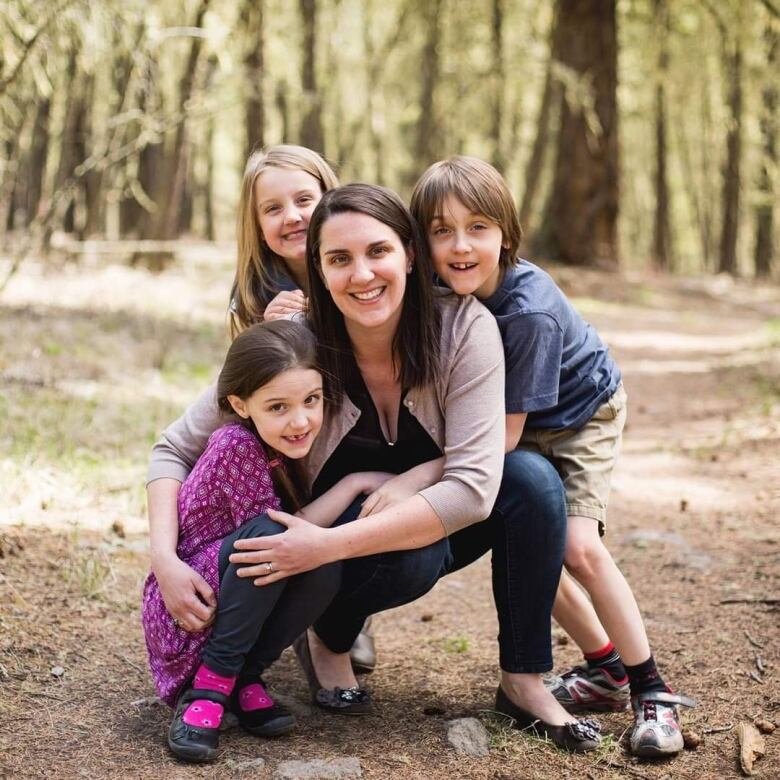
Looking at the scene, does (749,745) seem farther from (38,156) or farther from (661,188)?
(661,188)

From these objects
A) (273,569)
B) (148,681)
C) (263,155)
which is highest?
(263,155)

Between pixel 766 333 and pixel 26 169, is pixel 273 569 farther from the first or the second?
pixel 26 169

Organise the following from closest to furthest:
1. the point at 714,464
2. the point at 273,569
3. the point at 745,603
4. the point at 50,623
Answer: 1. the point at 273,569
2. the point at 50,623
3. the point at 745,603
4. the point at 714,464

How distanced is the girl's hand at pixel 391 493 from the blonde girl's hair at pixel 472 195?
2.29 feet

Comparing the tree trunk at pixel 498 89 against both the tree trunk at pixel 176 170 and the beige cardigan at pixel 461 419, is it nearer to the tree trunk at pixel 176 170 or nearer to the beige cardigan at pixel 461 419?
the tree trunk at pixel 176 170

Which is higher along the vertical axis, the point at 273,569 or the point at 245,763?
the point at 273,569

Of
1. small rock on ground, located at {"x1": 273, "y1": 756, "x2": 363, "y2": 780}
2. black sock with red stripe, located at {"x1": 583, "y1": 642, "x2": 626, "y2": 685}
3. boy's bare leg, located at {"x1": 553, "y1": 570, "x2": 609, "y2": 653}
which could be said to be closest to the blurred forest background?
boy's bare leg, located at {"x1": 553, "y1": 570, "x2": 609, "y2": 653}

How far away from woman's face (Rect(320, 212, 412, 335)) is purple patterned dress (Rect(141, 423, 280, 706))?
464 millimetres

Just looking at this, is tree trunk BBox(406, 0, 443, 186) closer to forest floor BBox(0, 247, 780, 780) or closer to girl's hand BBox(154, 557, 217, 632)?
forest floor BBox(0, 247, 780, 780)

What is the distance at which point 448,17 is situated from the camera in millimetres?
16219

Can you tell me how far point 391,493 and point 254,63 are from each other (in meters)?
10.3

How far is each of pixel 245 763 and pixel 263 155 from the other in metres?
1.93

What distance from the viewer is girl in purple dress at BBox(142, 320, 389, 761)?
2428mm

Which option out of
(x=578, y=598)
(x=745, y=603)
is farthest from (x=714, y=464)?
(x=578, y=598)
